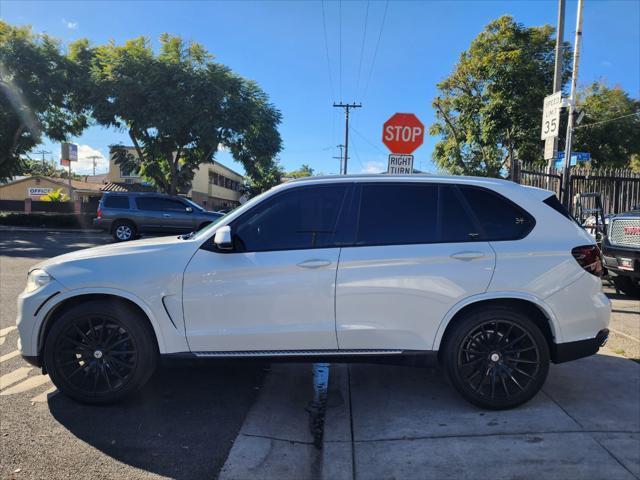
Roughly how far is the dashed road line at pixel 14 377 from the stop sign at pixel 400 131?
6419 mm

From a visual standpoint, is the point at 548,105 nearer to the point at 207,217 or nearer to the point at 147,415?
Answer: the point at 147,415

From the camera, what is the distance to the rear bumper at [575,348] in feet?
12.6

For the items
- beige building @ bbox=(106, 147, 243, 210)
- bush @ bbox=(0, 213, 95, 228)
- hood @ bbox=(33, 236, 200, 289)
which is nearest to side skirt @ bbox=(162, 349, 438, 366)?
hood @ bbox=(33, 236, 200, 289)

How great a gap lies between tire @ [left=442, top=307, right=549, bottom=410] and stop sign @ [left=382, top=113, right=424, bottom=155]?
213 inches

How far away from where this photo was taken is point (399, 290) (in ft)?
12.2

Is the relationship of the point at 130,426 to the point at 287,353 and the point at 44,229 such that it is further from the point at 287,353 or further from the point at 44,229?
the point at 44,229

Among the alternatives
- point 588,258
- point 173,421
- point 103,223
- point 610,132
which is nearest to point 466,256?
point 588,258

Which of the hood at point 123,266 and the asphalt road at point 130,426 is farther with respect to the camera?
the hood at point 123,266

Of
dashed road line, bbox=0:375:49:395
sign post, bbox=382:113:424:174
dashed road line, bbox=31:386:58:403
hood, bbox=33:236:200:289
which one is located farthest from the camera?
sign post, bbox=382:113:424:174

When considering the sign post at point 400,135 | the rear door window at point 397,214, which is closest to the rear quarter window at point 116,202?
the sign post at point 400,135

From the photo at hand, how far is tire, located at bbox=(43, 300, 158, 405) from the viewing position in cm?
378

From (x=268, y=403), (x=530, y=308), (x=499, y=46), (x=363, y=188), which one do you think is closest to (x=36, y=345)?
(x=268, y=403)

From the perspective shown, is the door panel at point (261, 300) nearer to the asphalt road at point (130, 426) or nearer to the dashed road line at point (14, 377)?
the asphalt road at point (130, 426)

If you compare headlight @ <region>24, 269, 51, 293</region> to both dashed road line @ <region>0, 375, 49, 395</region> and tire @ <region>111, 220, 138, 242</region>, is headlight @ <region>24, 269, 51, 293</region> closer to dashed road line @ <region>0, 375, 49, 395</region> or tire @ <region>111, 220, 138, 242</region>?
dashed road line @ <region>0, 375, 49, 395</region>
